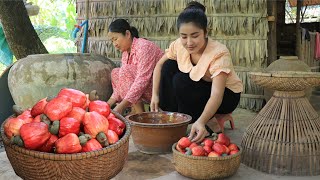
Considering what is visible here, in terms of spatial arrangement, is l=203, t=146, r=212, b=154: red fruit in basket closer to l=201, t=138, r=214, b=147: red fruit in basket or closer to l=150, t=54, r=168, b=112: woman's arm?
l=201, t=138, r=214, b=147: red fruit in basket

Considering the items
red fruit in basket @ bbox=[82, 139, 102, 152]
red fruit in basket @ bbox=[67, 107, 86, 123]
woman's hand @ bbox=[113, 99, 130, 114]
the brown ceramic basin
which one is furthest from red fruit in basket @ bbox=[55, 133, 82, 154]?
woman's hand @ bbox=[113, 99, 130, 114]

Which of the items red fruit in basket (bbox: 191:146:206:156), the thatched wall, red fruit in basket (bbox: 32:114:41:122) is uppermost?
the thatched wall

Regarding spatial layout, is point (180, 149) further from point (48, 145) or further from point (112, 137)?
point (48, 145)

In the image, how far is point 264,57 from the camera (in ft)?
13.9

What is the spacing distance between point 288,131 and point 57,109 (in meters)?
1.45

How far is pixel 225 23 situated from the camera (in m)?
4.35

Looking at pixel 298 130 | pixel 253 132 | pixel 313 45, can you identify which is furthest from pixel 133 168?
pixel 313 45

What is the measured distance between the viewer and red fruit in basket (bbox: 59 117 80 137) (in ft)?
5.27

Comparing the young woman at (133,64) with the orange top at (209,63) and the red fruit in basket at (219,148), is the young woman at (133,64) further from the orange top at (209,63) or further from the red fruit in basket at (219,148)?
the red fruit in basket at (219,148)

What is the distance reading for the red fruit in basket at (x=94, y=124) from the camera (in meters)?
1.66

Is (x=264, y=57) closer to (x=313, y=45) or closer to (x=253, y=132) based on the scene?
(x=253, y=132)

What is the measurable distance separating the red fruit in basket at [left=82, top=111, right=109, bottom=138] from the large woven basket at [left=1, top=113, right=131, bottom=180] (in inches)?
4.0

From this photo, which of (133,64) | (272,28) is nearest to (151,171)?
(133,64)

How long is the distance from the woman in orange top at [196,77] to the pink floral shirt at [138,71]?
22 centimetres
